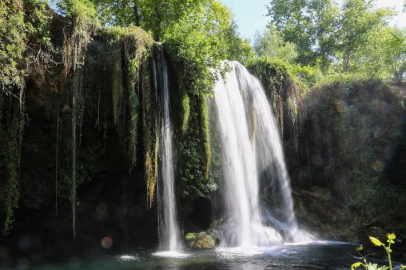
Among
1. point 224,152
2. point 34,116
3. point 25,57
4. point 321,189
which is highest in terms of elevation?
point 25,57

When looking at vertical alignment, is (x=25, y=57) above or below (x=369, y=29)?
below

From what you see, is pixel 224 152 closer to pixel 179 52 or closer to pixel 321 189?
pixel 179 52

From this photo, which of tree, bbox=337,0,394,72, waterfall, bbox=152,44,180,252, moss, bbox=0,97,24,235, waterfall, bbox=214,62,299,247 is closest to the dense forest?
moss, bbox=0,97,24,235

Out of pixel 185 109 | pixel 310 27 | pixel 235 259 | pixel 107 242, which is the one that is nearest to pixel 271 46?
pixel 310 27

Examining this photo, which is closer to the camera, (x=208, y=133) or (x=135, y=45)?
(x=135, y=45)

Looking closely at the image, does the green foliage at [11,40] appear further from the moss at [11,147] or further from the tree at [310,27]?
the tree at [310,27]

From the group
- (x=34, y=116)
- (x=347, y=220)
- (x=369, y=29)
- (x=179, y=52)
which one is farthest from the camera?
(x=369, y=29)

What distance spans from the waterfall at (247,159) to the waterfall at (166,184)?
6.11ft

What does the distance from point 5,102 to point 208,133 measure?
6.39 m

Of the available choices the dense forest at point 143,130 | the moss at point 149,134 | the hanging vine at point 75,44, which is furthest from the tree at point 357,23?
the hanging vine at point 75,44

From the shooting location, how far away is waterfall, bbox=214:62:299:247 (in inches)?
478

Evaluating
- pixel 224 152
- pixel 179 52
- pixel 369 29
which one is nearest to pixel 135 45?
pixel 179 52

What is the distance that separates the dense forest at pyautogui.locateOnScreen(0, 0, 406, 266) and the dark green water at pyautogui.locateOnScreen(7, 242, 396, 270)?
1343 mm

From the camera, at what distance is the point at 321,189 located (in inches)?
608
